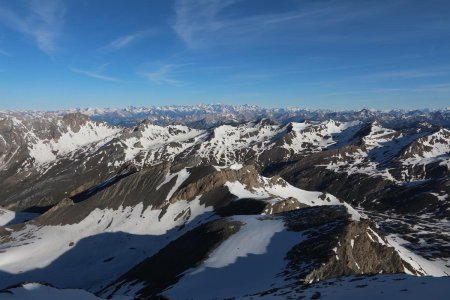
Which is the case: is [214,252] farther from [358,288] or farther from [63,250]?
[63,250]

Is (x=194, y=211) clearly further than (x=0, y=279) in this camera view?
Yes

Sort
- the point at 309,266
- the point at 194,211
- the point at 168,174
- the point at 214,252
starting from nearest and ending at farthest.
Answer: the point at 309,266 < the point at 214,252 < the point at 194,211 < the point at 168,174

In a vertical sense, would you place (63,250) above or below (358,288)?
below

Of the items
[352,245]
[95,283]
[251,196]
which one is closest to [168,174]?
[251,196]

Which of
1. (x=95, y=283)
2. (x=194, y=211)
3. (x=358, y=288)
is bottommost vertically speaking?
(x=95, y=283)

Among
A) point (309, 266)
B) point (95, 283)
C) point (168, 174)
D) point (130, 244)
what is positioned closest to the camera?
point (309, 266)

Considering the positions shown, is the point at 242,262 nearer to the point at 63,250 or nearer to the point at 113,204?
the point at 63,250

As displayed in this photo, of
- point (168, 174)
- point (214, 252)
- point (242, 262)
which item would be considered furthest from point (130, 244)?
point (242, 262)

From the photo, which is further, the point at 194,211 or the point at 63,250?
the point at 194,211

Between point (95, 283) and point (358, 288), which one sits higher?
point (358, 288)
